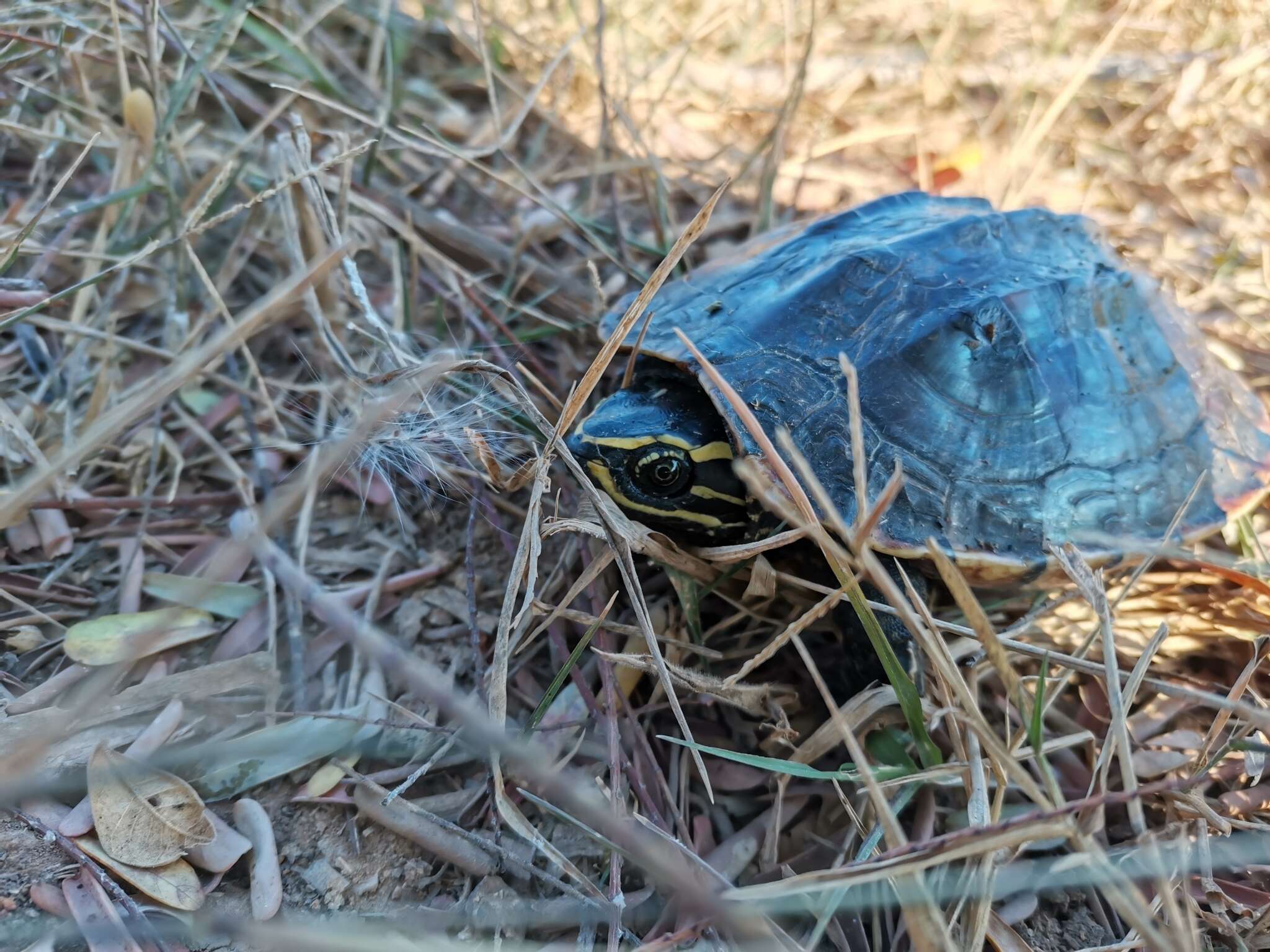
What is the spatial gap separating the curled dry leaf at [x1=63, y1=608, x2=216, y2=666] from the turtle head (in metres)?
1.15

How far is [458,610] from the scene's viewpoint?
235 centimetres

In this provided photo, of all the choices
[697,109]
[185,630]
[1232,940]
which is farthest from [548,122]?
[1232,940]

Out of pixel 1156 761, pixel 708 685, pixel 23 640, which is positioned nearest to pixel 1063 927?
pixel 1156 761

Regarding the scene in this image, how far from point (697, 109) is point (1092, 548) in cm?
316

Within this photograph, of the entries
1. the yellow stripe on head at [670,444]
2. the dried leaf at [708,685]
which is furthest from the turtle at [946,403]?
the dried leaf at [708,685]

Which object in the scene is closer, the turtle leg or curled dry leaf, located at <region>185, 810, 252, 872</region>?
curled dry leaf, located at <region>185, 810, 252, 872</region>

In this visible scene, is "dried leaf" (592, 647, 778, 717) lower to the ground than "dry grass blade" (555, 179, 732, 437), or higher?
lower

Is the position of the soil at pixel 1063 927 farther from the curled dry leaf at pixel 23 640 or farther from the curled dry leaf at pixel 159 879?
the curled dry leaf at pixel 23 640

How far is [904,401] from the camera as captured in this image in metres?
2.24

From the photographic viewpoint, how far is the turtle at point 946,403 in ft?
7.14

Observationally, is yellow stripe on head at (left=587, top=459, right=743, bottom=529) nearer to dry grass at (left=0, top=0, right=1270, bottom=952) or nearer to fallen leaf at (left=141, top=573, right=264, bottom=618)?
dry grass at (left=0, top=0, right=1270, bottom=952)

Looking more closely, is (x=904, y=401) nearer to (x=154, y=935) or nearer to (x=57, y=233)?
(x=154, y=935)

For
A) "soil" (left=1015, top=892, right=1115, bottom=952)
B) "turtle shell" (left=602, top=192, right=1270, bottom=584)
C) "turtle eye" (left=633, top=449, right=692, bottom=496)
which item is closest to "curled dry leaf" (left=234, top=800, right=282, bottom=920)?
"turtle eye" (left=633, top=449, right=692, bottom=496)

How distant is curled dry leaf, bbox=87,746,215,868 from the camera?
5.57 ft
